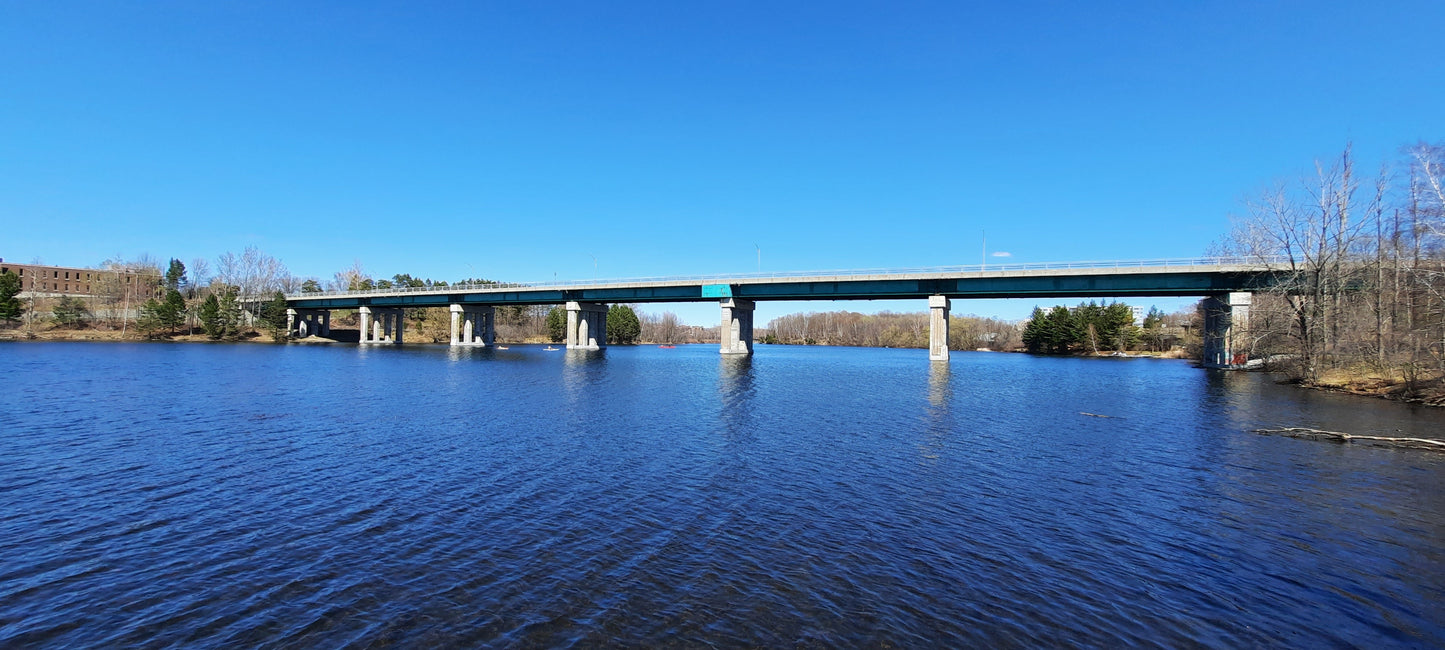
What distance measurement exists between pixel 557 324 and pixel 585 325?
6617 cm

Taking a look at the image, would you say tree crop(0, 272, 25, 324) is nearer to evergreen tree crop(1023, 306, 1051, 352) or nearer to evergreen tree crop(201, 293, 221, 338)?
evergreen tree crop(201, 293, 221, 338)

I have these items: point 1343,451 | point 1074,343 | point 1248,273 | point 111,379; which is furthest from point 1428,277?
point 1074,343

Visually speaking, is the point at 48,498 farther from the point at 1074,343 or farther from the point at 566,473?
the point at 1074,343

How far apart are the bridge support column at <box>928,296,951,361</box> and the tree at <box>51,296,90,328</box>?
156559 mm

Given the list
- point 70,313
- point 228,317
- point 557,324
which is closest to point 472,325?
point 228,317

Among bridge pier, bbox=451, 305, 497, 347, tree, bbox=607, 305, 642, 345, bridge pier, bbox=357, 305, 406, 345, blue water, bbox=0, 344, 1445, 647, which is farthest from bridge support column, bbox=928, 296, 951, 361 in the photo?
bridge pier, bbox=357, 305, 406, 345

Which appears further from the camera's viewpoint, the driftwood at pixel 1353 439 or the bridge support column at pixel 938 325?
the bridge support column at pixel 938 325

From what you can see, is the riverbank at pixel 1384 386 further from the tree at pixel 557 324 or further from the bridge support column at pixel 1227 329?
the tree at pixel 557 324

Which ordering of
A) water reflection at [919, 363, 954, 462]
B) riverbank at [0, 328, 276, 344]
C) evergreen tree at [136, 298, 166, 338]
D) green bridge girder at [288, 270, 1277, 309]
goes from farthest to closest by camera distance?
1. evergreen tree at [136, 298, 166, 338]
2. riverbank at [0, 328, 276, 344]
3. green bridge girder at [288, 270, 1277, 309]
4. water reflection at [919, 363, 954, 462]

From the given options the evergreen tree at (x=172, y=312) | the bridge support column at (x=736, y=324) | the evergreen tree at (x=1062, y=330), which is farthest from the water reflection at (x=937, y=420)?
the evergreen tree at (x=172, y=312)

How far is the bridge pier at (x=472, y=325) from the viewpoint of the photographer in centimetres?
12862

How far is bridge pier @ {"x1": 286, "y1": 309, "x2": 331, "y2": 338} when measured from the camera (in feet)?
468

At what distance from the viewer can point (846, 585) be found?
10.3 m

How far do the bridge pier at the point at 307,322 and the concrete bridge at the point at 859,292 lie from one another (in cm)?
141
